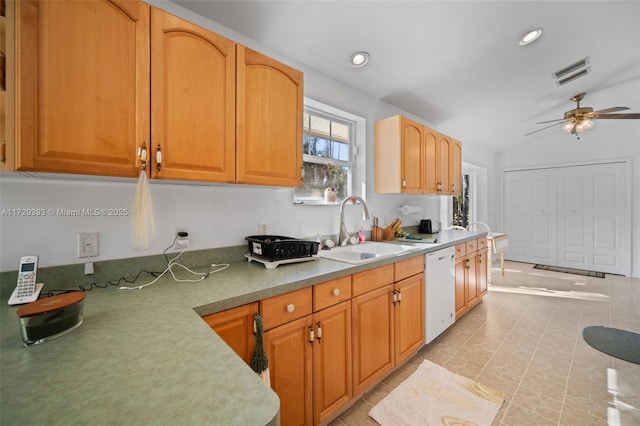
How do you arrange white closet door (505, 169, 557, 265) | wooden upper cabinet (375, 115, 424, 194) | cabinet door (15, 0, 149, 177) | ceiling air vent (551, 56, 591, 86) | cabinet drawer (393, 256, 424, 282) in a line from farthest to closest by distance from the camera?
white closet door (505, 169, 557, 265) < ceiling air vent (551, 56, 591, 86) < wooden upper cabinet (375, 115, 424, 194) < cabinet drawer (393, 256, 424, 282) < cabinet door (15, 0, 149, 177)

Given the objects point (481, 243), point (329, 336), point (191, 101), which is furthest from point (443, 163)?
point (191, 101)

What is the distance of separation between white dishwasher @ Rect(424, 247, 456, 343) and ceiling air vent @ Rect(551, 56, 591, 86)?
2547 millimetres

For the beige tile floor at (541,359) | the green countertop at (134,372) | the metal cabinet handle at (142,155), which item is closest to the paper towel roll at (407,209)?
the beige tile floor at (541,359)

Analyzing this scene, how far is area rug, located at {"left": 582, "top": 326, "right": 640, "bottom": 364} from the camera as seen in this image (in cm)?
151

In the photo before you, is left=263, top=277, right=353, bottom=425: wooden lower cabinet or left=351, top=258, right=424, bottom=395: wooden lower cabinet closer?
left=263, top=277, right=353, bottom=425: wooden lower cabinet

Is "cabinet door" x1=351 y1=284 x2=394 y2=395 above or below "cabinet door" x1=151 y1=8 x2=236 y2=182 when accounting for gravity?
below

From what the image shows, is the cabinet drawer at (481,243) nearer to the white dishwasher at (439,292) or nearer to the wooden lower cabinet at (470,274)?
the wooden lower cabinet at (470,274)

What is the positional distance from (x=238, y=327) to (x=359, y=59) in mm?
2169

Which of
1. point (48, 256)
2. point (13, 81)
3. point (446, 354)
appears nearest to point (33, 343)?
point (48, 256)

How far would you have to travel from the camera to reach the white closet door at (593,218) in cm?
479

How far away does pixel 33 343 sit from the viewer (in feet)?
2.46

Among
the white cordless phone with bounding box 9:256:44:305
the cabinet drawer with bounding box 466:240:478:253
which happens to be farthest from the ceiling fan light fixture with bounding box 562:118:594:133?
the white cordless phone with bounding box 9:256:44:305

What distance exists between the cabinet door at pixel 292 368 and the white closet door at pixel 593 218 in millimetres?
6238

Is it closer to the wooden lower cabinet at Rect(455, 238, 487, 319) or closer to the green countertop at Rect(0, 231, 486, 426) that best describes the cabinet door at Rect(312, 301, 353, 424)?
the green countertop at Rect(0, 231, 486, 426)
